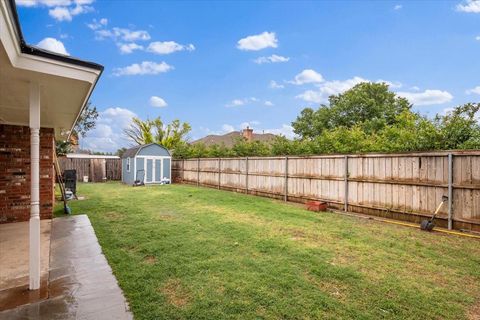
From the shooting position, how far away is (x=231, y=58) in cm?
1675

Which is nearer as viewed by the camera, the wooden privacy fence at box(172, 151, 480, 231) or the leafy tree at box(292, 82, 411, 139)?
the wooden privacy fence at box(172, 151, 480, 231)

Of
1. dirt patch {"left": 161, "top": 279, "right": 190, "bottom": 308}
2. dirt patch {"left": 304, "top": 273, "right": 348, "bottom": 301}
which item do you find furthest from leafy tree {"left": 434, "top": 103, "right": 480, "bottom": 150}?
dirt patch {"left": 161, "top": 279, "right": 190, "bottom": 308}

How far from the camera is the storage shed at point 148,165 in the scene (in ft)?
57.2

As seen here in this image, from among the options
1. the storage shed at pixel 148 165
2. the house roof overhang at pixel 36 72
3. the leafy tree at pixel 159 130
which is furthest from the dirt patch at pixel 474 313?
the leafy tree at pixel 159 130

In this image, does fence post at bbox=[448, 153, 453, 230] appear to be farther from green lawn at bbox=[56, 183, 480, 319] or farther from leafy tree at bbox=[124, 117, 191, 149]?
leafy tree at bbox=[124, 117, 191, 149]

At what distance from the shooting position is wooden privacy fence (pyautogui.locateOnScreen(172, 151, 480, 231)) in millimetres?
5547

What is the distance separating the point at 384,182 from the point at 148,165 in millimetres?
14361

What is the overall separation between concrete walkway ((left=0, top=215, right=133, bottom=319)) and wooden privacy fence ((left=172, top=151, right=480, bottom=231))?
6.24m

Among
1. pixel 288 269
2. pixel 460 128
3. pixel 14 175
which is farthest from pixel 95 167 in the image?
pixel 460 128

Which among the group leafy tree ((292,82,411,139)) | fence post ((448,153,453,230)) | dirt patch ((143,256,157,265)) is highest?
leafy tree ((292,82,411,139))

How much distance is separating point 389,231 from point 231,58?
1381cm

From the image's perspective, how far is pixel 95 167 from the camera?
2031 centimetres

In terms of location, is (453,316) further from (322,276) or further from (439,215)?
(439,215)

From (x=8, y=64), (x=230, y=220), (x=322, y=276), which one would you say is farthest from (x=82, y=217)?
(x=322, y=276)
